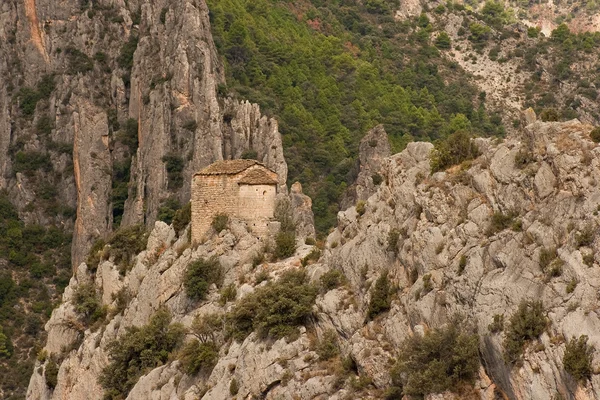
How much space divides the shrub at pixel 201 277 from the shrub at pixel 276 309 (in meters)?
4.31

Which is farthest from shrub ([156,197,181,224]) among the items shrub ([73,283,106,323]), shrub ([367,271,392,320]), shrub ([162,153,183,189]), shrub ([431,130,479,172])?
shrub ([367,271,392,320])

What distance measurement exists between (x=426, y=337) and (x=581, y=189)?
613 cm

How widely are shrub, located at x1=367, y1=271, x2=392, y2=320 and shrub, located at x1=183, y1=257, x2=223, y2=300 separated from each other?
1130cm

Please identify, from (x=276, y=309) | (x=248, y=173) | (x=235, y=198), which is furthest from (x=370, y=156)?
(x=276, y=309)

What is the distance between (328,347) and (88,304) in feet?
61.3

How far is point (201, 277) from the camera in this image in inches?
2287

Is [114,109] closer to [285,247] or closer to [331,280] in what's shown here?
[285,247]

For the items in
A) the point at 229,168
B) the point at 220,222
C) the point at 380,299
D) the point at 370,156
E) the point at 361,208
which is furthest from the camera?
the point at 370,156

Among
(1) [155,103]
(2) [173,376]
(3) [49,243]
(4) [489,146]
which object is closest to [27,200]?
(3) [49,243]

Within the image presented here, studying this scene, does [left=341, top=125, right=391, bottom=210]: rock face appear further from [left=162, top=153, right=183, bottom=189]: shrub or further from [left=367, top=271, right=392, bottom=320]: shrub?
[left=367, top=271, right=392, bottom=320]: shrub

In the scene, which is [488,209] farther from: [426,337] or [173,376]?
[173,376]

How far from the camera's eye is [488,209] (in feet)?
151

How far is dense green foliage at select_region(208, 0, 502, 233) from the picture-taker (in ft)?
449

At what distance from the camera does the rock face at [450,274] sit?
41.3 m
